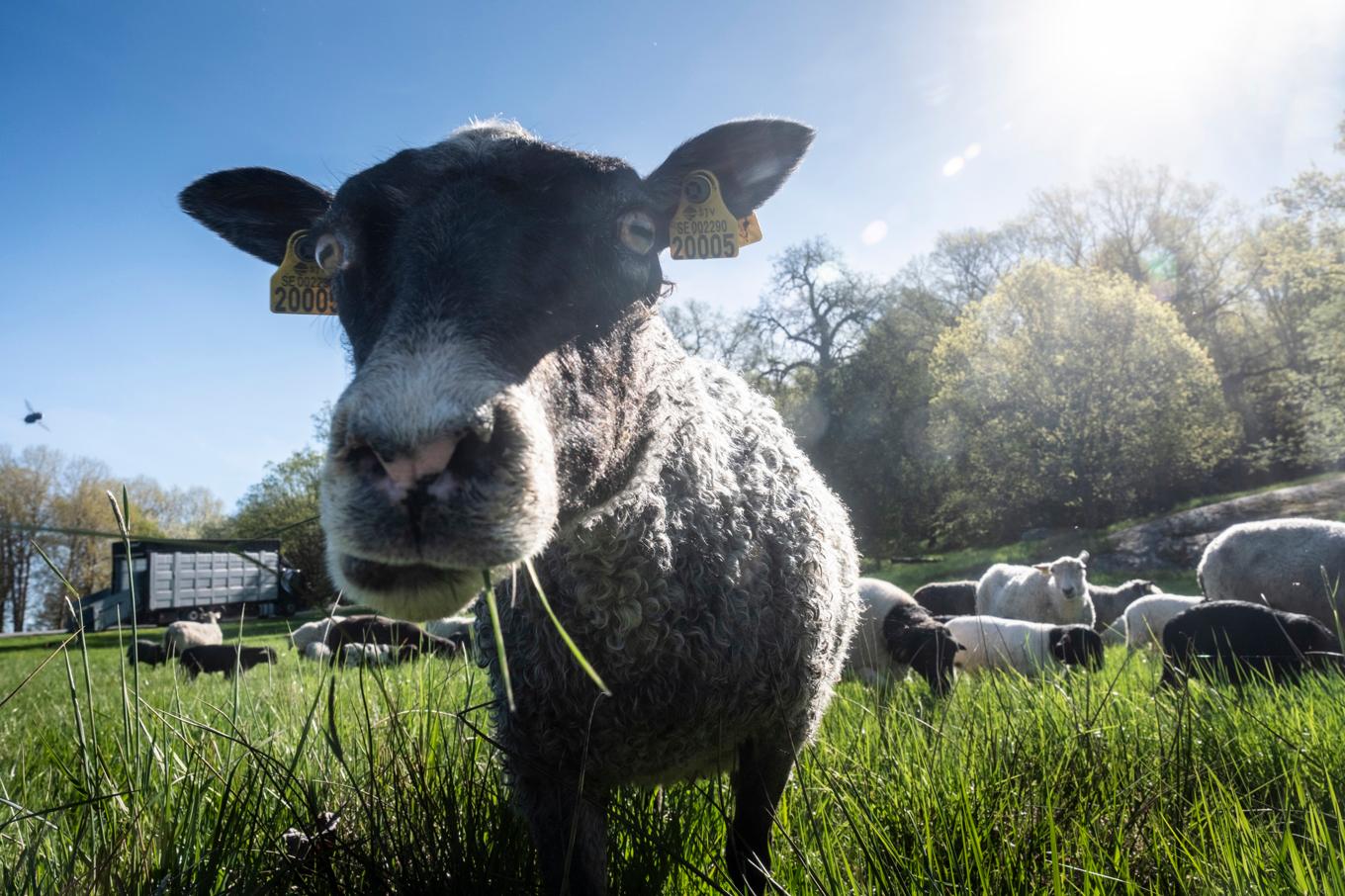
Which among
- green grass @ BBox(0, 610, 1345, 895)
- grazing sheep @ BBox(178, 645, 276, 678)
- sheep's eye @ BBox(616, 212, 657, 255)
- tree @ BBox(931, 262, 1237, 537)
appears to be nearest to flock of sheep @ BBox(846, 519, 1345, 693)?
green grass @ BBox(0, 610, 1345, 895)

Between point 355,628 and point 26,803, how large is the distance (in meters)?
12.2

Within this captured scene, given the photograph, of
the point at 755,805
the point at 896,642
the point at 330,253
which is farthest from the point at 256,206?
the point at 896,642

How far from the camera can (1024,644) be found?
8.21 meters

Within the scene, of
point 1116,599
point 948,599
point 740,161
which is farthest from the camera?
point 948,599

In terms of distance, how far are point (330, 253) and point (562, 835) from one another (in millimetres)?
2004

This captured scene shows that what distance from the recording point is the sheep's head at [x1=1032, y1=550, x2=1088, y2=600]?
11797 millimetres

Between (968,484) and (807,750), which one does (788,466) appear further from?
(968,484)

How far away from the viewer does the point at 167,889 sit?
6.00 feet

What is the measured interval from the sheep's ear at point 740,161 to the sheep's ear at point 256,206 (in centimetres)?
141

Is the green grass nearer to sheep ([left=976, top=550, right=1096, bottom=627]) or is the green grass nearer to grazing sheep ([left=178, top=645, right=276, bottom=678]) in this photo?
sheep ([left=976, top=550, right=1096, bottom=627])

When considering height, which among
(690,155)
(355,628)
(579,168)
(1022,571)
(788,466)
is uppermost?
(690,155)

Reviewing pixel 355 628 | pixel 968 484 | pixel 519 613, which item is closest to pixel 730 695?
pixel 519 613

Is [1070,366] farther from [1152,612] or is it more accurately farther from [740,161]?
[740,161]

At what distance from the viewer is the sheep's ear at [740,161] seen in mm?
2914
